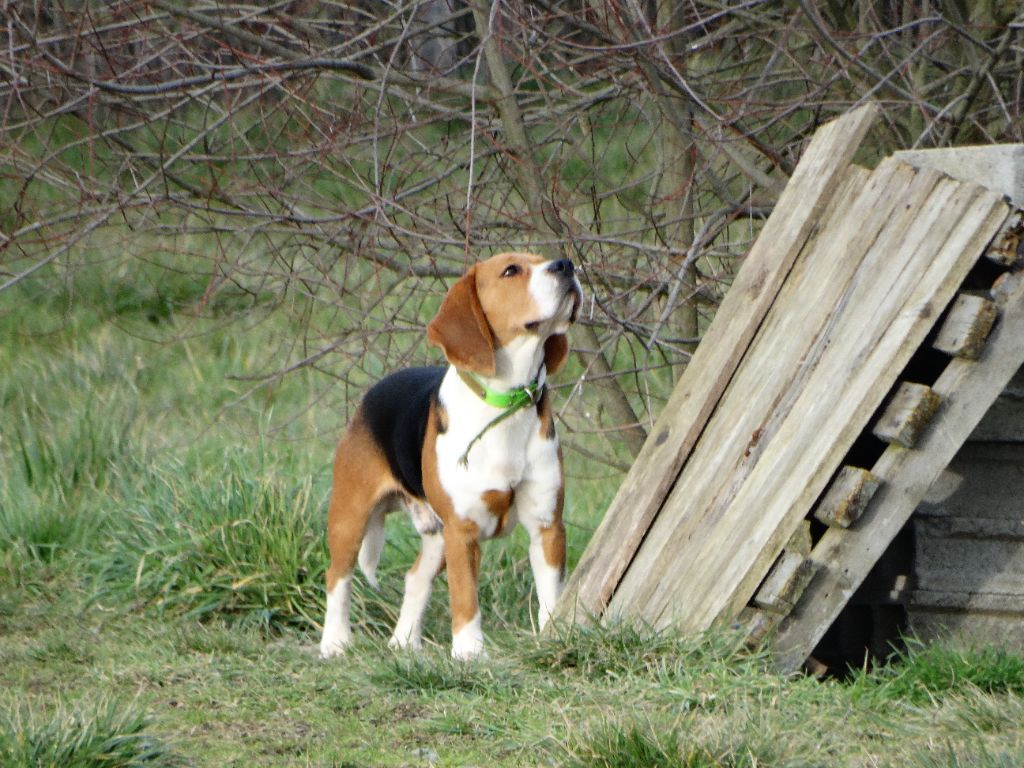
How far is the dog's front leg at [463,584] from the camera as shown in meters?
4.71

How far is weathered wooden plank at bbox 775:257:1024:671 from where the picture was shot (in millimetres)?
4008

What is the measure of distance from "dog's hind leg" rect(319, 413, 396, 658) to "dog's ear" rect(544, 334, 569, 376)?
0.83 metres

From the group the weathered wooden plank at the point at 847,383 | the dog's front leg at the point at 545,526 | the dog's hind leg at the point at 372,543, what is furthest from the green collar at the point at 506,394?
the dog's hind leg at the point at 372,543

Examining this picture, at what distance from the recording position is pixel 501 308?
4.59m

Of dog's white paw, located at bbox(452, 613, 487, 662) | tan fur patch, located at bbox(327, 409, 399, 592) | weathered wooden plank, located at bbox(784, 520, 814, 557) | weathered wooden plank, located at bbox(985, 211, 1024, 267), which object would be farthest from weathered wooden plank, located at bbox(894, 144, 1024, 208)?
tan fur patch, located at bbox(327, 409, 399, 592)

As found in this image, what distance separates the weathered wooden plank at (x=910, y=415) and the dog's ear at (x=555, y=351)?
117 centimetres

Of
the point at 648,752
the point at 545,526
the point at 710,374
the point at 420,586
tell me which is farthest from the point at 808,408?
the point at 420,586

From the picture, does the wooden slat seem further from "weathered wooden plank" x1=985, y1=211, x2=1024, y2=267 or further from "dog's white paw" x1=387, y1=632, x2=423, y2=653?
"dog's white paw" x1=387, y1=632, x2=423, y2=653

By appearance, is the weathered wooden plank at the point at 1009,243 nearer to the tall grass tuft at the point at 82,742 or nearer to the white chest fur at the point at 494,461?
the white chest fur at the point at 494,461

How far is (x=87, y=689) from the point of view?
4562 mm

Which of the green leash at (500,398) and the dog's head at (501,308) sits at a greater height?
the dog's head at (501,308)

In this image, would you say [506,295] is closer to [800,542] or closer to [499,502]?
[499,502]

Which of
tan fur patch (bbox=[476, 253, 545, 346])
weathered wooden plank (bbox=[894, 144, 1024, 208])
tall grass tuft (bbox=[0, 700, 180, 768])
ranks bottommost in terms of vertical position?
tall grass tuft (bbox=[0, 700, 180, 768])

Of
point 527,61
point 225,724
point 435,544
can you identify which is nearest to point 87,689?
point 225,724
